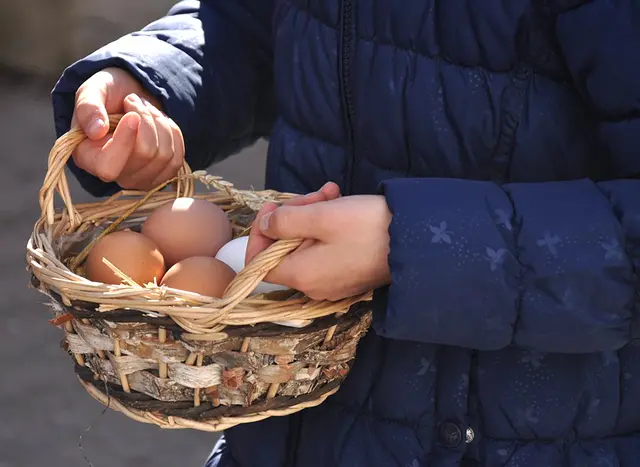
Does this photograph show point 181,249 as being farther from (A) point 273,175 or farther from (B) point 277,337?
(B) point 277,337

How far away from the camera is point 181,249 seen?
1.16m

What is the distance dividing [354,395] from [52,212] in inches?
16.7

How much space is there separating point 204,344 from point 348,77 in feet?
1.21

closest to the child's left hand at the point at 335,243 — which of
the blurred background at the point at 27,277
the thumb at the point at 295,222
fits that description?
the thumb at the point at 295,222

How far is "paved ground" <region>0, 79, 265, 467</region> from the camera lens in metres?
2.13

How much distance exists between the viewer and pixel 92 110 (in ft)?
3.53

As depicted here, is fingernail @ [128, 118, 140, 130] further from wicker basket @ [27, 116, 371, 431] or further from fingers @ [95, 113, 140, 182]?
wicker basket @ [27, 116, 371, 431]

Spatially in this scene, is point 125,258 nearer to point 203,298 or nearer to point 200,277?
point 200,277

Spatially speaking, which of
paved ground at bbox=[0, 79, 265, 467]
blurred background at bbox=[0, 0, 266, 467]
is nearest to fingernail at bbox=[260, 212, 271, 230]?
blurred background at bbox=[0, 0, 266, 467]

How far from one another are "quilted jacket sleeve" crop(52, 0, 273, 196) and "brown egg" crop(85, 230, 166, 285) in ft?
0.54

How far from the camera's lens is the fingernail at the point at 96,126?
3.48 ft

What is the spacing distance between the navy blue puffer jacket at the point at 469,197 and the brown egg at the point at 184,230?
0.10 m

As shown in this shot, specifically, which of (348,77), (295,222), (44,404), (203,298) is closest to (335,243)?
(295,222)

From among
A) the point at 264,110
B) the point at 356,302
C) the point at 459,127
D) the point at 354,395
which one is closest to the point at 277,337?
the point at 356,302
